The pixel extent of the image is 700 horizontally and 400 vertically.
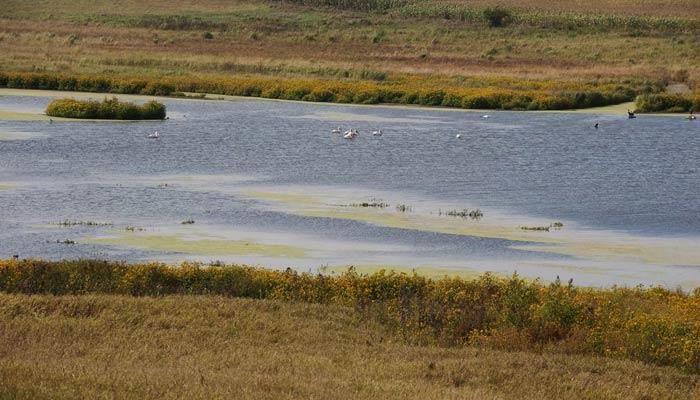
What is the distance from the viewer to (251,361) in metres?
12.1

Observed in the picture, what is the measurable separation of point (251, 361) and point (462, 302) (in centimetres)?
384

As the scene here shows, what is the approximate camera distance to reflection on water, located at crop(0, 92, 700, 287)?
20734mm

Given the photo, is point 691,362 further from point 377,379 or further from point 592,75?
point 592,75

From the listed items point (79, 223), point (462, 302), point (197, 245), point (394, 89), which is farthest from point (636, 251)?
point (394, 89)

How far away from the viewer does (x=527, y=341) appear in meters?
13.7

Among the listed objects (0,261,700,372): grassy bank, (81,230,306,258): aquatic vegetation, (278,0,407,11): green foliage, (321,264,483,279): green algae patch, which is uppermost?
(278,0,407,11): green foliage

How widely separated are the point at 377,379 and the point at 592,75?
4911 centimetres

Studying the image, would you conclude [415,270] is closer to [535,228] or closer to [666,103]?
[535,228]

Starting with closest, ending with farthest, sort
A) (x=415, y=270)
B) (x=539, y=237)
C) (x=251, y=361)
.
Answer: (x=251, y=361) → (x=415, y=270) → (x=539, y=237)

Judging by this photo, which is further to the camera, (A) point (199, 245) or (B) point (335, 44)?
(B) point (335, 44)

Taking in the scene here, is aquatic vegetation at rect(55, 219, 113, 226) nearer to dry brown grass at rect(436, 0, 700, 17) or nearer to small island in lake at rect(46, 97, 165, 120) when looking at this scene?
small island in lake at rect(46, 97, 165, 120)

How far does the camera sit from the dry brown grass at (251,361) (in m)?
10.6

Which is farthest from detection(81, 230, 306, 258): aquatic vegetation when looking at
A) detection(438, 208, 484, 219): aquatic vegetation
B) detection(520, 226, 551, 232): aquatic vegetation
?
detection(438, 208, 484, 219): aquatic vegetation

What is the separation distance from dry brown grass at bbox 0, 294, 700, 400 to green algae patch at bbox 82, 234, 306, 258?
5.34m
